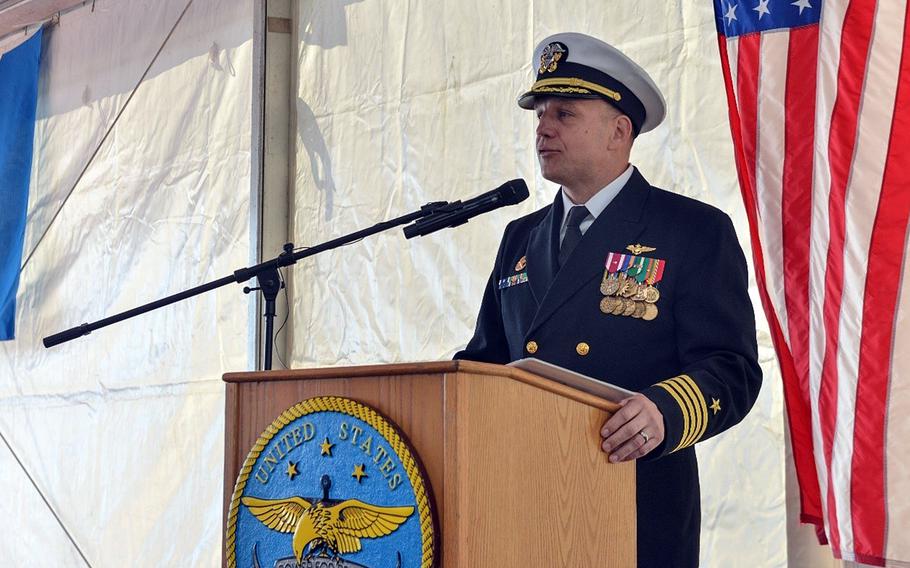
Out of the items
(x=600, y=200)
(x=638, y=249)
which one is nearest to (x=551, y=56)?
(x=600, y=200)

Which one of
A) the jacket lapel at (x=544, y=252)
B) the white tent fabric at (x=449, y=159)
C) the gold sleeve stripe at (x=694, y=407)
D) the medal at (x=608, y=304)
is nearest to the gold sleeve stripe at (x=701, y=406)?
the gold sleeve stripe at (x=694, y=407)

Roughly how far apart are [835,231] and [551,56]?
608mm

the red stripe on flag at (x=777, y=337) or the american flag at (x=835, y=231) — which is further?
the red stripe on flag at (x=777, y=337)

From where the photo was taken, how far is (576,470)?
54.1 inches

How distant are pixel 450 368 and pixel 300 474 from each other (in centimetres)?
25

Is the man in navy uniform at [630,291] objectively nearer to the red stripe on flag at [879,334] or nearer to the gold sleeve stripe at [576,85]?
the gold sleeve stripe at [576,85]

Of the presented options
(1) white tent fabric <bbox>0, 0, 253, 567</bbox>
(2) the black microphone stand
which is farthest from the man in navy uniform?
(1) white tent fabric <bbox>0, 0, 253, 567</bbox>

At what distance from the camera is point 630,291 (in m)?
1.75

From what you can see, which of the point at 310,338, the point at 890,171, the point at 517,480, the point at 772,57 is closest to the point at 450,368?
the point at 517,480

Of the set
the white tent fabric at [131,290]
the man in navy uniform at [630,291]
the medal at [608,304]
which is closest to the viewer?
the man in navy uniform at [630,291]

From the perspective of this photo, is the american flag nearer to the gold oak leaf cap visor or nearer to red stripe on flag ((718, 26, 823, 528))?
red stripe on flag ((718, 26, 823, 528))

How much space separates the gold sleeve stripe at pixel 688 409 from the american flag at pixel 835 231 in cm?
61

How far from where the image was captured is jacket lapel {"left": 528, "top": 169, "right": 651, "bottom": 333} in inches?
69.3

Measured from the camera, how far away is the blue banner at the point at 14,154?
4.74 meters
